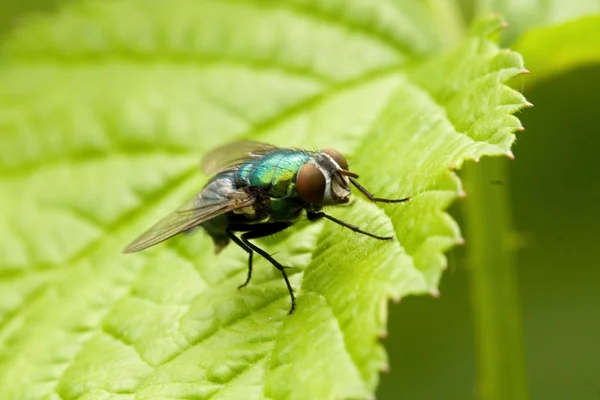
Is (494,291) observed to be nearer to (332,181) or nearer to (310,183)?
(332,181)

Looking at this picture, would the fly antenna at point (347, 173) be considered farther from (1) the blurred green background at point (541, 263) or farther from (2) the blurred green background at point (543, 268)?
(2) the blurred green background at point (543, 268)

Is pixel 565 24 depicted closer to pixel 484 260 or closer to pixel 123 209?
pixel 484 260

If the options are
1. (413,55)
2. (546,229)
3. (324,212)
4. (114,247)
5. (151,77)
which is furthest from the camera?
(546,229)

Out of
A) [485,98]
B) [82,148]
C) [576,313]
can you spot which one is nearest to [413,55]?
[485,98]

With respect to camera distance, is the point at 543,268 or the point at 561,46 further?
the point at 543,268

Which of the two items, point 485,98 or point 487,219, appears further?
point 487,219

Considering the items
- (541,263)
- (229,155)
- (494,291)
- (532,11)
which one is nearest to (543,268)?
(541,263)

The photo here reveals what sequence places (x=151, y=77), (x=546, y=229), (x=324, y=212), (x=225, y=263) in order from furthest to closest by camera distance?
(x=546, y=229) → (x=151, y=77) → (x=225, y=263) → (x=324, y=212)
